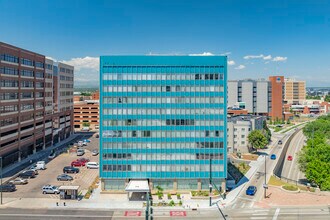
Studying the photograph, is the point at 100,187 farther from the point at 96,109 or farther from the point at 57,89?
the point at 96,109

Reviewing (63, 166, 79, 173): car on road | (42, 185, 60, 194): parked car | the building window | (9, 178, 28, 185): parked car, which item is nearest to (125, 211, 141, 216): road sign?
(42, 185, 60, 194): parked car

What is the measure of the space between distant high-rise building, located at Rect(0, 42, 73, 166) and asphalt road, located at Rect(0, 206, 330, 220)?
115ft

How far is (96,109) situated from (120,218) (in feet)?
448

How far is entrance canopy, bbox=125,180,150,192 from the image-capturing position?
6294 cm

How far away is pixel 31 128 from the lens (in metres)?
105

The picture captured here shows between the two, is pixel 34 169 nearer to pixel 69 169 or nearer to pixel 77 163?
pixel 69 169

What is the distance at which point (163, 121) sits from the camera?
70125 mm

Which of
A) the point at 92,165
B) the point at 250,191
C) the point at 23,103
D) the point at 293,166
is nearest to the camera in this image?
the point at 250,191

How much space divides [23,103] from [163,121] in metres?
52.2

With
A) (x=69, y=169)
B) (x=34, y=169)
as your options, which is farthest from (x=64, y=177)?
(x=34, y=169)

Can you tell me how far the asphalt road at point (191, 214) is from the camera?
2170 inches

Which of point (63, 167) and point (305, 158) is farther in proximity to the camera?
point (63, 167)

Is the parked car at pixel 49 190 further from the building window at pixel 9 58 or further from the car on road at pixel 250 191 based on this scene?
the car on road at pixel 250 191

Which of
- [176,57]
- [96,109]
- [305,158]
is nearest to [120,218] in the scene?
[176,57]
